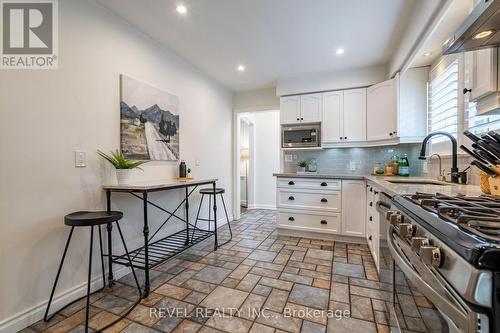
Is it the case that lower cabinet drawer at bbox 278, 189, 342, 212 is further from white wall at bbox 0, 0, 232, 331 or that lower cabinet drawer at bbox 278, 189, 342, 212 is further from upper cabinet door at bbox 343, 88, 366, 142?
white wall at bbox 0, 0, 232, 331

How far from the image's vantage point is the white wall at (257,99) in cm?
425

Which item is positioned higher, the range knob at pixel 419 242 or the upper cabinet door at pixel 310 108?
the upper cabinet door at pixel 310 108

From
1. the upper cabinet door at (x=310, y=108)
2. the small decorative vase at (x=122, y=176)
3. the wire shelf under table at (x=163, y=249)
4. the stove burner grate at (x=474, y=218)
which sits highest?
the upper cabinet door at (x=310, y=108)

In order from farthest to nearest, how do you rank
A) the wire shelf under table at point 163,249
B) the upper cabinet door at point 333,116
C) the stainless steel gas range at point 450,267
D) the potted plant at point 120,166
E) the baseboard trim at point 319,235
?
the upper cabinet door at point 333,116, the baseboard trim at point 319,235, the wire shelf under table at point 163,249, the potted plant at point 120,166, the stainless steel gas range at point 450,267

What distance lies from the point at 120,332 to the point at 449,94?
340cm

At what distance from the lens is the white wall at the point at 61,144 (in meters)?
1.50

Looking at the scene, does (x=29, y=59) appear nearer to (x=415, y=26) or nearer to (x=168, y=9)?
(x=168, y=9)

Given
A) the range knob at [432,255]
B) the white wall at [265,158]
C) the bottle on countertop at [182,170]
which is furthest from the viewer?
the white wall at [265,158]

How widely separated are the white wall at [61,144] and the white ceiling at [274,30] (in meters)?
0.36

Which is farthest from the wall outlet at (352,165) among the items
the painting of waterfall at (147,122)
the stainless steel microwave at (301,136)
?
the painting of waterfall at (147,122)

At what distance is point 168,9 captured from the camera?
6.89 feet

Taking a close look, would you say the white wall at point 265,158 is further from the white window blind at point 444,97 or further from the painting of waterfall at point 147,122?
the white window blind at point 444,97

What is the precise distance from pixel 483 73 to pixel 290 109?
2.70 metres

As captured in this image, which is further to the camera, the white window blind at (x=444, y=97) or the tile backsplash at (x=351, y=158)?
the tile backsplash at (x=351, y=158)
